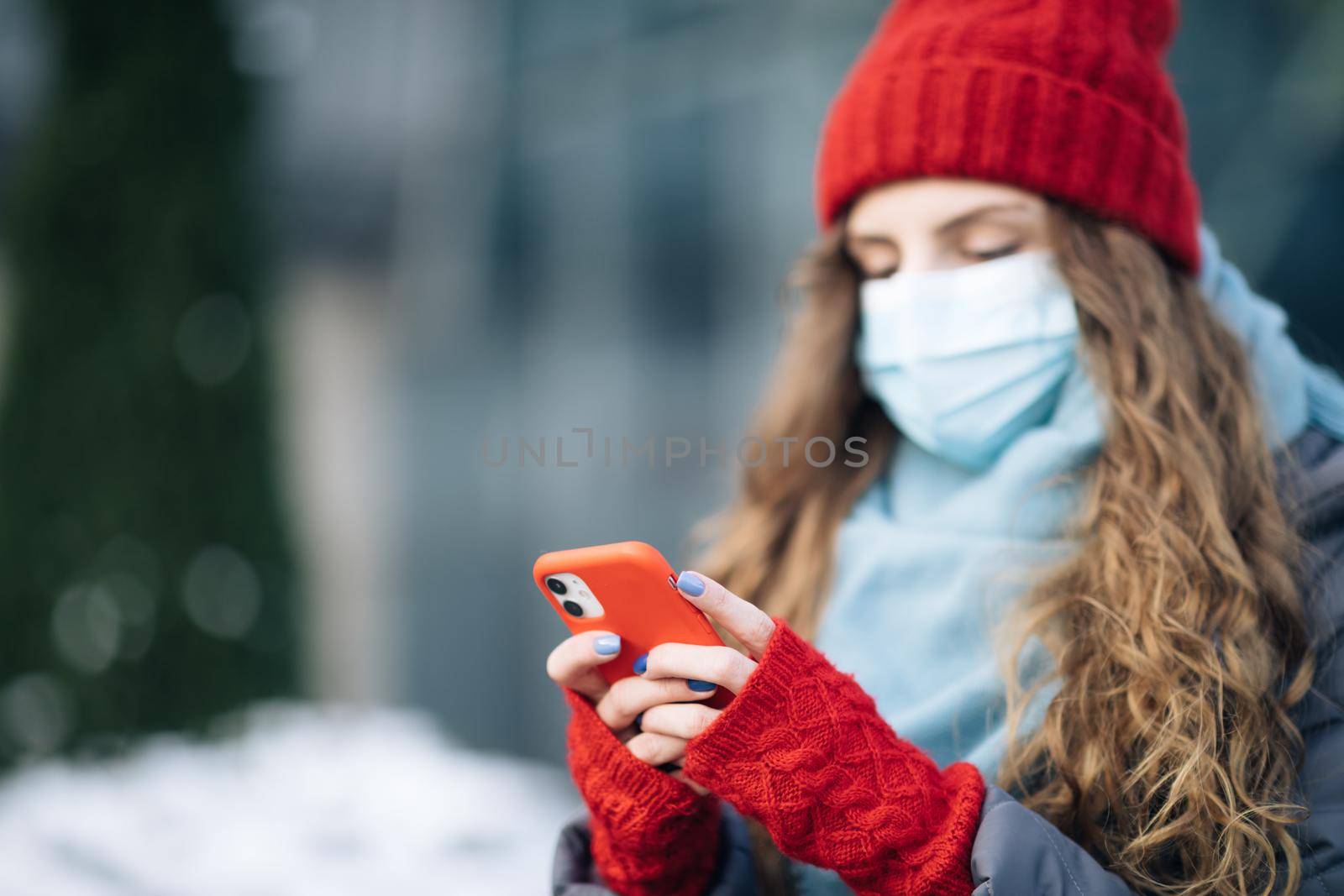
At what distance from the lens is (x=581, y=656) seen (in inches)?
44.9

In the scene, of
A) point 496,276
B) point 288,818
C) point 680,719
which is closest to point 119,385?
point 288,818

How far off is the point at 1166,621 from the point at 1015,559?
221 millimetres

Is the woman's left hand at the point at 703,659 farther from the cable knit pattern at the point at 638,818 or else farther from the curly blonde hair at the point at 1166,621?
the curly blonde hair at the point at 1166,621

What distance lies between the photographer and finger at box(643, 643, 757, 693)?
105 centimetres

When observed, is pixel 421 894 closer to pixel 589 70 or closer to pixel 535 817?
pixel 535 817

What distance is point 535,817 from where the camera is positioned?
11.9 ft

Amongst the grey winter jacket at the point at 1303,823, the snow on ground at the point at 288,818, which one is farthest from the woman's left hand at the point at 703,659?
the snow on ground at the point at 288,818

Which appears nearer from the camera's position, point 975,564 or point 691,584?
point 691,584

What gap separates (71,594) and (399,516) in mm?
1836

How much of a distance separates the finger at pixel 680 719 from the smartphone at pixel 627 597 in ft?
0.12

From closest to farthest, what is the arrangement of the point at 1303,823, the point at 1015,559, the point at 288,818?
1. the point at 1303,823
2. the point at 1015,559
3. the point at 288,818

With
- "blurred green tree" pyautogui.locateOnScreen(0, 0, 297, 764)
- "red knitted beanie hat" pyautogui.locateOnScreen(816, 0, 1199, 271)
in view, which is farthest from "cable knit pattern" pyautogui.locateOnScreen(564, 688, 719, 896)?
"blurred green tree" pyautogui.locateOnScreen(0, 0, 297, 764)

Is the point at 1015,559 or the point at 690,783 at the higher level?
the point at 1015,559

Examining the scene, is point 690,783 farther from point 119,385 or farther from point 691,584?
point 119,385
